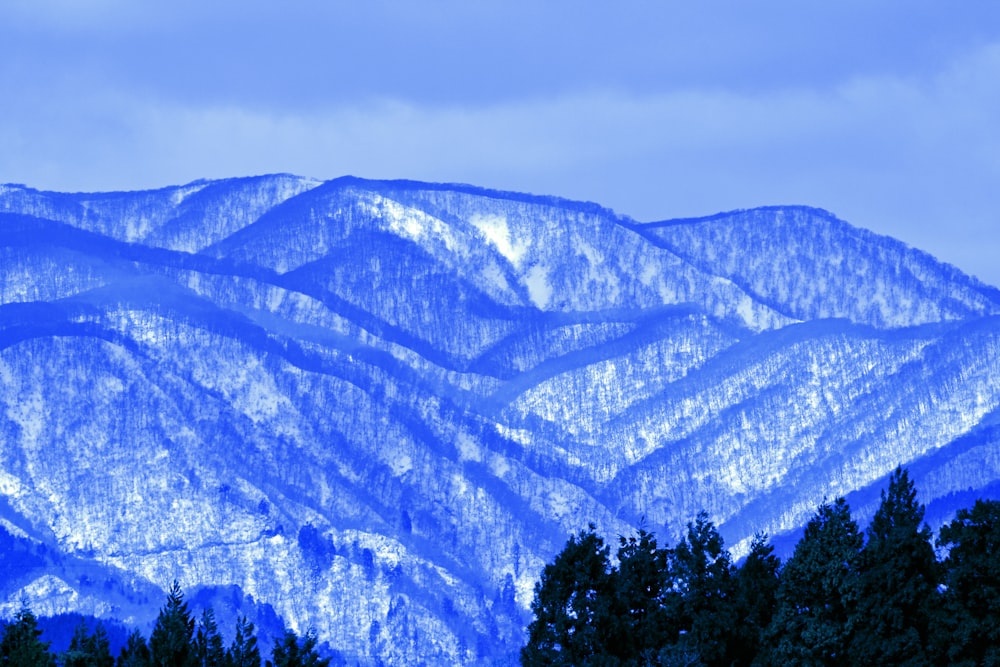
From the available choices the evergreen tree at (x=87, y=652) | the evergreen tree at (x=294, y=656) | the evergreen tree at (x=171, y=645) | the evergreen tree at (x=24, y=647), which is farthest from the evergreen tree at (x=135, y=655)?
the evergreen tree at (x=294, y=656)

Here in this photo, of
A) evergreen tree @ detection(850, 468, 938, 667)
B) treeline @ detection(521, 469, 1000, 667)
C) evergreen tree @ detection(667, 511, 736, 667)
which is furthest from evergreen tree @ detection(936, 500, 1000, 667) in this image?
evergreen tree @ detection(667, 511, 736, 667)

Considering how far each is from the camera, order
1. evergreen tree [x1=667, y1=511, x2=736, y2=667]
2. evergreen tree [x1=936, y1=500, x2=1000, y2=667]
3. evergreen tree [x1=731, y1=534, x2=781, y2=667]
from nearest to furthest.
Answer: evergreen tree [x1=936, y1=500, x2=1000, y2=667]
evergreen tree [x1=667, y1=511, x2=736, y2=667]
evergreen tree [x1=731, y1=534, x2=781, y2=667]

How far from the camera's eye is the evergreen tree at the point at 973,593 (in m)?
95.1

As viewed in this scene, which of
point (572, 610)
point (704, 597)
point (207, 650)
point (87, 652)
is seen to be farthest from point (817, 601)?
point (87, 652)

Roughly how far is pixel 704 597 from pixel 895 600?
1743 cm

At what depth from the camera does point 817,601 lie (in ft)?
337

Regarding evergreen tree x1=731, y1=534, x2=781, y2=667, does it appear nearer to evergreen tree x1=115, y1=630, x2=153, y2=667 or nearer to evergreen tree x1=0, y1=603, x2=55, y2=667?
evergreen tree x1=115, y1=630, x2=153, y2=667

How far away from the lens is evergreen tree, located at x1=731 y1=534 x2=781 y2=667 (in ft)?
371

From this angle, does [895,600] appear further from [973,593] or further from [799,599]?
[799,599]

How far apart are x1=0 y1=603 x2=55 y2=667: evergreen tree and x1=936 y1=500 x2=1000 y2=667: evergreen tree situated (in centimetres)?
4359

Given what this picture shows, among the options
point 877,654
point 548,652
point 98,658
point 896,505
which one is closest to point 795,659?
point 877,654

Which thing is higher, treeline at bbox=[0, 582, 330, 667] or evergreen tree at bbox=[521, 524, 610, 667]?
evergreen tree at bbox=[521, 524, 610, 667]

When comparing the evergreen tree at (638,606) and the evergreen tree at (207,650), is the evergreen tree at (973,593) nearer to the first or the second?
the evergreen tree at (638,606)

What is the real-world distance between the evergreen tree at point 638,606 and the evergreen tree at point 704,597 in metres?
1.03
